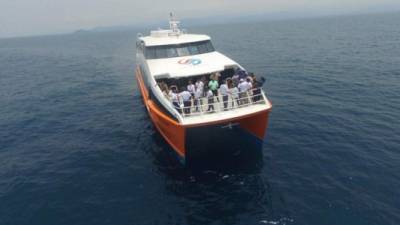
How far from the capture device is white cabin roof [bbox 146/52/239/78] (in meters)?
18.3

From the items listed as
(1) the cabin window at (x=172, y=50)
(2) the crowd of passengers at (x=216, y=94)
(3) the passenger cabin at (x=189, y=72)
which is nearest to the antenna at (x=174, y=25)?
(3) the passenger cabin at (x=189, y=72)

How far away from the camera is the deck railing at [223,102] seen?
14.8 m

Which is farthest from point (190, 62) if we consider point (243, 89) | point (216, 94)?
point (243, 89)

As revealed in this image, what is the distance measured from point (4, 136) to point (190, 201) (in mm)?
16428

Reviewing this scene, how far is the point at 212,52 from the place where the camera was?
23.5 metres

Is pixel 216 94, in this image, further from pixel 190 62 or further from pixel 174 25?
pixel 174 25

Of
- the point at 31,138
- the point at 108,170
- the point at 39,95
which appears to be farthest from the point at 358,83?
the point at 39,95

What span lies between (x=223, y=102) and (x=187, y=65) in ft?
20.1

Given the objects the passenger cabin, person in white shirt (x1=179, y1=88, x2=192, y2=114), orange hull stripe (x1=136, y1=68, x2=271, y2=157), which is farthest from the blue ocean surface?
person in white shirt (x1=179, y1=88, x2=192, y2=114)

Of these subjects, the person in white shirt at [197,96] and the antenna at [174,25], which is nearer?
the person in white shirt at [197,96]

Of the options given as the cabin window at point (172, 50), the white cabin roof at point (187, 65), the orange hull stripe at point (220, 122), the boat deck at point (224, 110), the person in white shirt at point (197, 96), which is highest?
the cabin window at point (172, 50)

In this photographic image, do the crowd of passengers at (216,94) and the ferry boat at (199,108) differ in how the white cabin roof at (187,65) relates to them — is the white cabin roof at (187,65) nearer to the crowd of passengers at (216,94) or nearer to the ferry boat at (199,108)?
the ferry boat at (199,108)

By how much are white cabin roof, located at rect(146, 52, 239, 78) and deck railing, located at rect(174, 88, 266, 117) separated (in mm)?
3239

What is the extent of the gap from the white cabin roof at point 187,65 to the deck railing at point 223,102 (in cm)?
324
